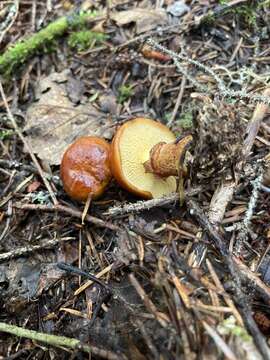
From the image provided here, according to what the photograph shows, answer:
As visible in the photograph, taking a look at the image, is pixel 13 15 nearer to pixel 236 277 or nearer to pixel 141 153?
pixel 141 153

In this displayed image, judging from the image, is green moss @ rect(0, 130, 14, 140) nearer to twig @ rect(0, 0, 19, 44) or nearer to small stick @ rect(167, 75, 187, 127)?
twig @ rect(0, 0, 19, 44)

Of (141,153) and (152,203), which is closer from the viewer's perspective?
(152,203)

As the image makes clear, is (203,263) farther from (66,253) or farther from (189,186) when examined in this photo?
(66,253)

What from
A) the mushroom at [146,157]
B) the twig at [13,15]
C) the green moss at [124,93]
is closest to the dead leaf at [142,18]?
the green moss at [124,93]

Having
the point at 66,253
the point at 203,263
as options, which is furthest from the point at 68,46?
the point at 203,263

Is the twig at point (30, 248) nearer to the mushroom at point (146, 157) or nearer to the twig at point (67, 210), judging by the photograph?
the twig at point (67, 210)

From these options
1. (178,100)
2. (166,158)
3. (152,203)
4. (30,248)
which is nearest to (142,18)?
(178,100)
